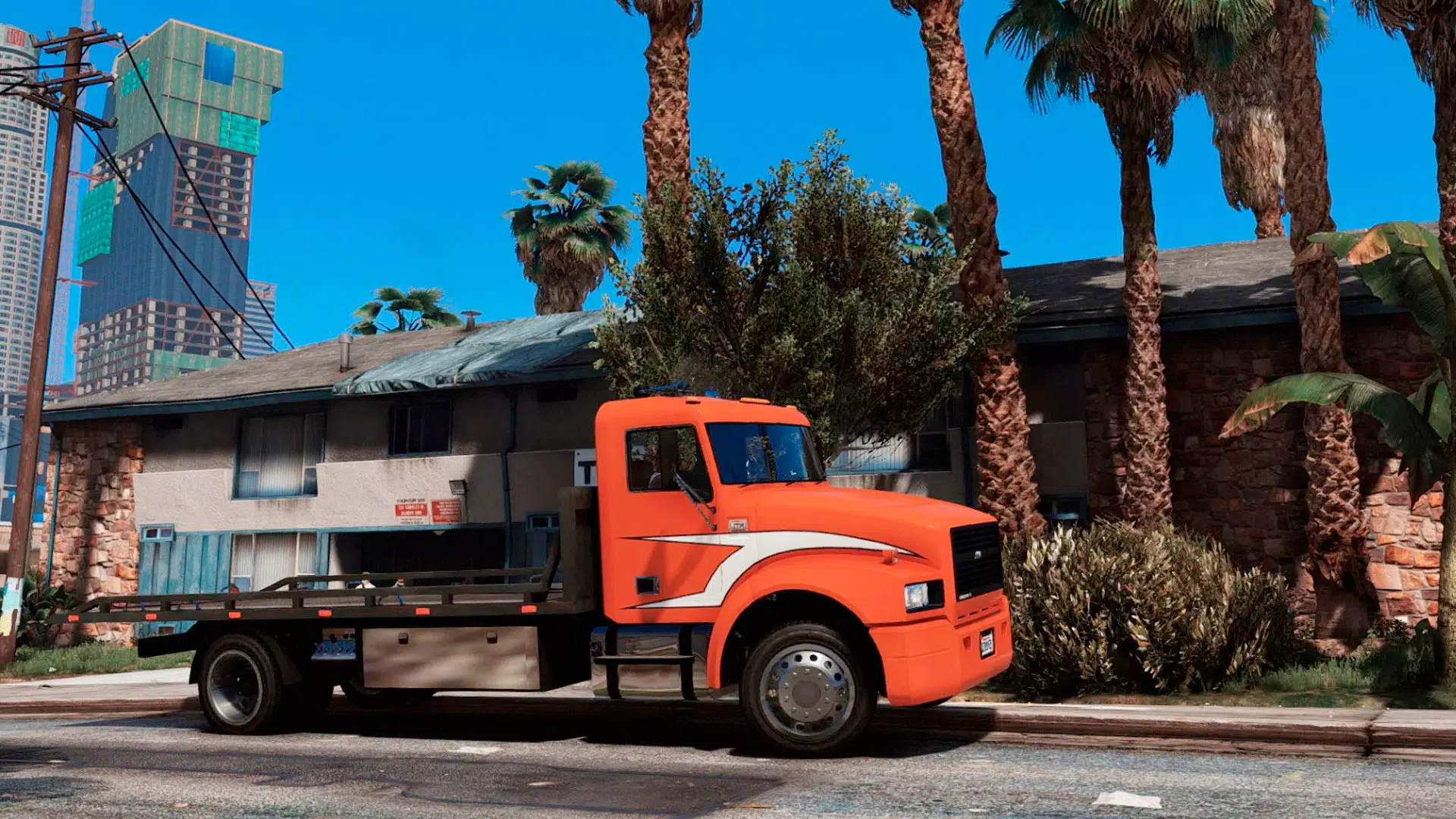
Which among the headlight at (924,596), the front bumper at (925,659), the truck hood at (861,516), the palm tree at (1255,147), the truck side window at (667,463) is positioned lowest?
the front bumper at (925,659)

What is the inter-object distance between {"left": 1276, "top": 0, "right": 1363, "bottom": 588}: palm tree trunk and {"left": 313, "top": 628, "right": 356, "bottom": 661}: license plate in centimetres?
1161

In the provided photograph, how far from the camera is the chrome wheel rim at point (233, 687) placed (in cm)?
1178

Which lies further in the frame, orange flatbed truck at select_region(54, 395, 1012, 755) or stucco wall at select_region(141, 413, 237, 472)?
stucco wall at select_region(141, 413, 237, 472)

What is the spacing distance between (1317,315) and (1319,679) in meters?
4.90

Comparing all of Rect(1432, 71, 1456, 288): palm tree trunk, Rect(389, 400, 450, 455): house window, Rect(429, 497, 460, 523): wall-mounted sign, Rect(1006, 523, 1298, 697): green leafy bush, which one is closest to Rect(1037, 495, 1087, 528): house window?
Rect(1006, 523, 1298, 697): green leafy bush

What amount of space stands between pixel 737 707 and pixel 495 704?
3.06 meters

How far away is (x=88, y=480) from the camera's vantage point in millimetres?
27672

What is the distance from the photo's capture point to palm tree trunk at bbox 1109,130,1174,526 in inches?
663

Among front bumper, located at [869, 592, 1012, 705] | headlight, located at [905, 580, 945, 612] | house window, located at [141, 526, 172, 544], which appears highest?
house window, located at [141, 526, 172, 544]

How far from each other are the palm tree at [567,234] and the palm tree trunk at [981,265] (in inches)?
749

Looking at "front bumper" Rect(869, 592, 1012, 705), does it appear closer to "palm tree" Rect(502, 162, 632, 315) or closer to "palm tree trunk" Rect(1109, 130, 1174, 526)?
"palm tree trunk" Rect(1109, 130, 1174, 526)

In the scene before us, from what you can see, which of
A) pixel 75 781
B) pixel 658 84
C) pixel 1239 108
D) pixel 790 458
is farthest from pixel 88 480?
pixel 1239 108

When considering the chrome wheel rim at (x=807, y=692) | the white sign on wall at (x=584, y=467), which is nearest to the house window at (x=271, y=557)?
the white sign on wall at (x=584, y=467)

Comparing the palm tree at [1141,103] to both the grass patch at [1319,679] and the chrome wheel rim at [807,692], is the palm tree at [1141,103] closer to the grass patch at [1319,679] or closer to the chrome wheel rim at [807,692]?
the grass patch at [1319,679]
